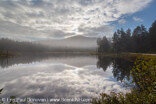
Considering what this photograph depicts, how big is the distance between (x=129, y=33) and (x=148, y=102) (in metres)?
84.1

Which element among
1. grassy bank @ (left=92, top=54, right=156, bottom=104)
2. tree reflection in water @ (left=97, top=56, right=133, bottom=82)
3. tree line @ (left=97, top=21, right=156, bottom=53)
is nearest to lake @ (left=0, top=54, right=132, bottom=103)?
tree reflection in water @ (left=97, top=56, right=133, bottom=82)

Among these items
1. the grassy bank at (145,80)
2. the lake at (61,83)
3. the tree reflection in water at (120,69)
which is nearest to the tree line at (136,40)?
the tree reflection in water at (120,69)

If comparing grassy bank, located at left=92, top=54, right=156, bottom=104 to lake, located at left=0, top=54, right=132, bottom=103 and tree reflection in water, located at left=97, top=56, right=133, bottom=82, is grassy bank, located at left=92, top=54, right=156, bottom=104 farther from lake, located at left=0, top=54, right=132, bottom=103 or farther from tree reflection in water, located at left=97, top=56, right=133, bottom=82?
lake, located at left=0, top=54, right=132, bottom=103

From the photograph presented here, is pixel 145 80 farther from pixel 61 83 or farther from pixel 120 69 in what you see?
pixel 120 69

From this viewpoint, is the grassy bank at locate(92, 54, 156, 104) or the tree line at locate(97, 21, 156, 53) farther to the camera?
the tree line at locate(97, 21, 156, 53)

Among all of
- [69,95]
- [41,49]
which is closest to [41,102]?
[69,95]

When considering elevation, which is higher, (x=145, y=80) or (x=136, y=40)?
(x=136, y=40)

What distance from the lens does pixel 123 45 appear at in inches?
2571

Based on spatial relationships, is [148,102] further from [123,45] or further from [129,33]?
[129,33]

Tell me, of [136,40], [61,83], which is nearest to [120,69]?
[61,83]

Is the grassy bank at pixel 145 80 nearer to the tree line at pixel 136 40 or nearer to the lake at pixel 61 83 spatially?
the lake at pixel 61 83

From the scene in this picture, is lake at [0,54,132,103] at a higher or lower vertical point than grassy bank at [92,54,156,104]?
lower

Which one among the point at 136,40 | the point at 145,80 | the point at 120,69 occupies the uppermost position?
the point at 136,40

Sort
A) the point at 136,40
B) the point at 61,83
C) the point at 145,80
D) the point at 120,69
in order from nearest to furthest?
the point at 145,80, the point at 61,83, the point at 120,69, the point at 136,40
